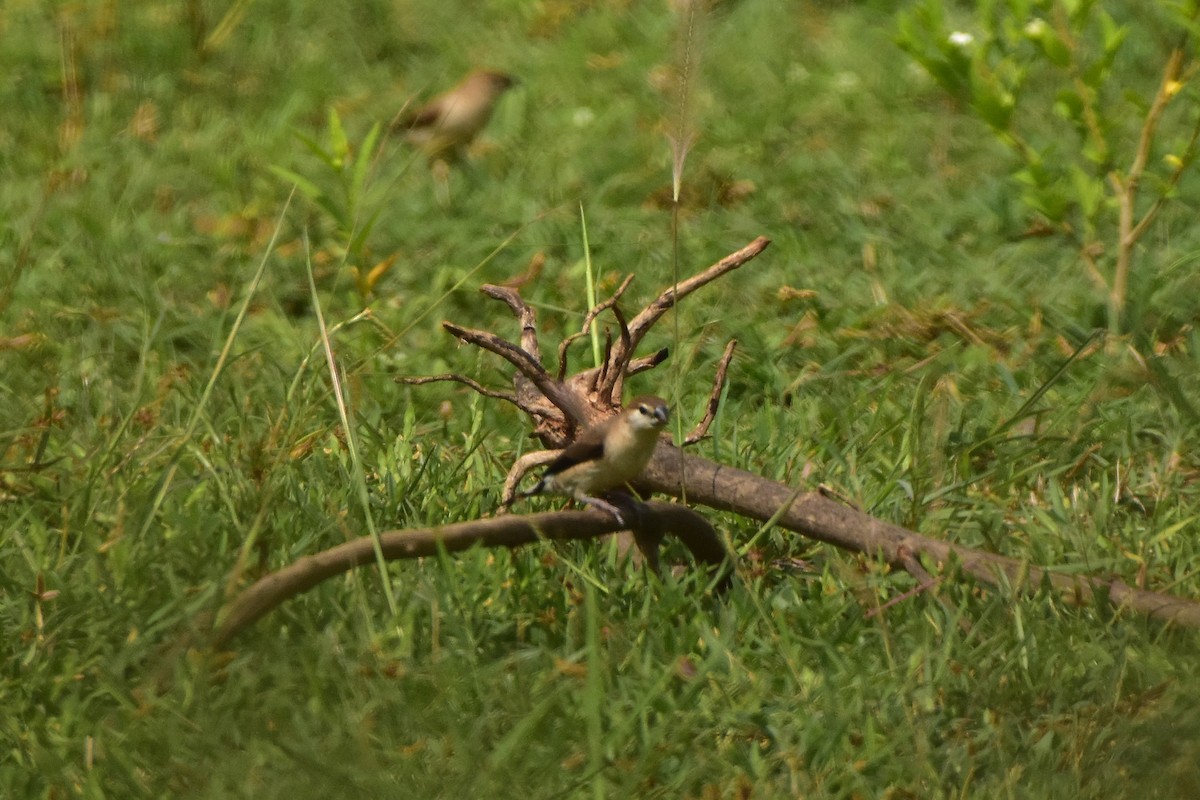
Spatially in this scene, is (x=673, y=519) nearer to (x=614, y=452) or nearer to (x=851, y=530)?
(x=614, y=452)

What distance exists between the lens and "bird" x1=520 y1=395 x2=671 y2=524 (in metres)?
3.46

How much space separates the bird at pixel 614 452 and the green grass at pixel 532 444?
0.70 feet

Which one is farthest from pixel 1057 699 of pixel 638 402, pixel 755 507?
pixel 638 402

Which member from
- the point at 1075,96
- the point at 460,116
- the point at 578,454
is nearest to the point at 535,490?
the point at 578,454

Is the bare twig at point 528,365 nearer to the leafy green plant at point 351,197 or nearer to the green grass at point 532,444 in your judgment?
the green grass at point 532,444

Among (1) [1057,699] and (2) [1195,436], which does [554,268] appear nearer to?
(2) [1195,436]

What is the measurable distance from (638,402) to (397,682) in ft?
2.82

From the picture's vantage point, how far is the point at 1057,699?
3.09 metres

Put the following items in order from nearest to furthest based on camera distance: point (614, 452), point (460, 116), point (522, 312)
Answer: point (614, 452) < point (522, 312) < point (460, 116)

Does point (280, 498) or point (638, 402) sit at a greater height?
point (638, 402)

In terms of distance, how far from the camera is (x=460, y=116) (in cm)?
698

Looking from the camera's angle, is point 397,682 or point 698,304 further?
point 698,304

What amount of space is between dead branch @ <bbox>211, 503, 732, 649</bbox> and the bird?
0.47ft

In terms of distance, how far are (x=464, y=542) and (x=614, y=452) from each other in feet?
2.00
